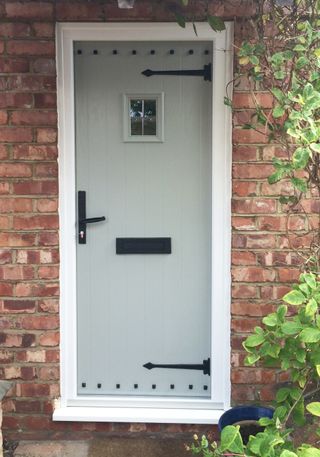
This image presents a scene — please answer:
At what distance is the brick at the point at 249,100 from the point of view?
3.06 metres

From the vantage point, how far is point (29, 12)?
10.0ft

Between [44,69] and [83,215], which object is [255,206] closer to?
[83,215]

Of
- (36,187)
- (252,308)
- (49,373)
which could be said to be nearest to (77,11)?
(36,187)

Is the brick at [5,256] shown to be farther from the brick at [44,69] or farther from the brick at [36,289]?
the brick at [44,69]

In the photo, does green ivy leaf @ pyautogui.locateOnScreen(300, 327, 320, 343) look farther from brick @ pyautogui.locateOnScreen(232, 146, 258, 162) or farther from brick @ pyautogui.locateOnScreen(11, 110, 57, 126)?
brick @ pyautogui.locateOnScreen(11, 110, 57, 126)

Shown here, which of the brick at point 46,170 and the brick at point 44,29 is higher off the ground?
the brick at point 44,29

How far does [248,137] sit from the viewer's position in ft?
10.1

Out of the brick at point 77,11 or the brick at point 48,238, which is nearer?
the brick at point 77,11

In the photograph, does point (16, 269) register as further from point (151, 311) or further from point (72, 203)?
point (151, 311)

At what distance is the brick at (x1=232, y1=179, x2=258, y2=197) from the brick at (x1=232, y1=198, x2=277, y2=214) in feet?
0.11

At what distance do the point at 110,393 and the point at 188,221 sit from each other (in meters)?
1.13

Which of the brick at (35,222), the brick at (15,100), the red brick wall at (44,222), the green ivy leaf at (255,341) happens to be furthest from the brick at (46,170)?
the green ivy leaf at (255,341)

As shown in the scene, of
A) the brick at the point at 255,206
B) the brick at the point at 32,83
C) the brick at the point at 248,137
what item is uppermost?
the brick at the point at 32,83

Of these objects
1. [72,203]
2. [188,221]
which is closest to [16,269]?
→ [72,203]
